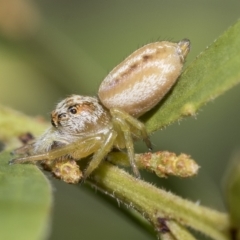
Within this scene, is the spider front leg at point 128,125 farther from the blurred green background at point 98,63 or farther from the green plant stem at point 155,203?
the blurred green background at point 98,63

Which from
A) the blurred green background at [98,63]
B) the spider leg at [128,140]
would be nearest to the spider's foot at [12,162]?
the spider leg at [128,140]

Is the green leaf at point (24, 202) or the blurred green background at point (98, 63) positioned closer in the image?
the green leaf at point (24, 202)

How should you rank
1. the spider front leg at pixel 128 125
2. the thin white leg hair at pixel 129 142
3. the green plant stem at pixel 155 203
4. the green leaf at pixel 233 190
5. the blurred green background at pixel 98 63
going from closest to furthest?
the green leaf at pixel 233 190 < the green plant stem at pixel 155 203 < the thin white leg hair at pixel 129 142 < the spider front leg at pixel 128 125 < the blurred green background at pixel 98 63

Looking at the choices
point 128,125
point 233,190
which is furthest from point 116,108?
Result: point 233,190

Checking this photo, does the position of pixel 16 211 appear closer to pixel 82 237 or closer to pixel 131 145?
pixel 131 145

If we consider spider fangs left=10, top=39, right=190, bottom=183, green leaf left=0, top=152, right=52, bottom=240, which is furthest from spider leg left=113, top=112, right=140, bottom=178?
green leaf left=0, top=152, right=52, bottom=240

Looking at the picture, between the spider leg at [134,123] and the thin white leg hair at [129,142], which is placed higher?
the spider leg at [134,123]

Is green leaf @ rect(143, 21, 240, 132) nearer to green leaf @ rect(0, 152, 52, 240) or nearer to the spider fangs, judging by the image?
the spider fangs
